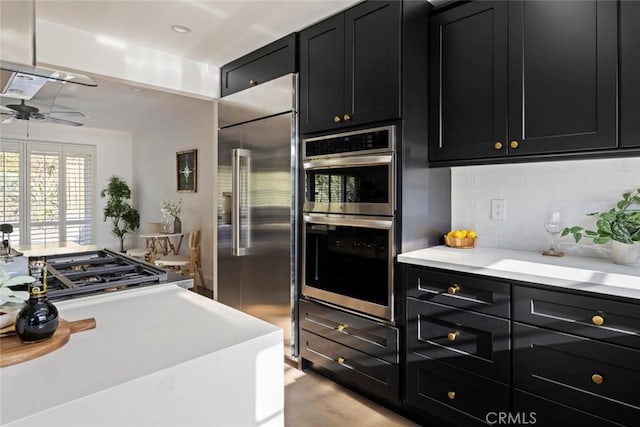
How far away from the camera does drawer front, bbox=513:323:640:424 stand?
1.42 m

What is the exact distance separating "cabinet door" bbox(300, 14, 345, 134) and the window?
6058 mm

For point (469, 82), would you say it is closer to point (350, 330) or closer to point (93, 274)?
point (350, 330)

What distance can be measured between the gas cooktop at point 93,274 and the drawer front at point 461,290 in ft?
4.16

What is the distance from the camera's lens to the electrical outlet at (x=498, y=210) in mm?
2330

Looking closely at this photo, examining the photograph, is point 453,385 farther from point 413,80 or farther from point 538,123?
point 413,80

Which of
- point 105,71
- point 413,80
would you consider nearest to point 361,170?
point 413,80

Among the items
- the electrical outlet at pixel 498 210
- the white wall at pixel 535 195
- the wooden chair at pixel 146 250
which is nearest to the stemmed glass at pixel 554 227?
the white wall at pixel 535 195

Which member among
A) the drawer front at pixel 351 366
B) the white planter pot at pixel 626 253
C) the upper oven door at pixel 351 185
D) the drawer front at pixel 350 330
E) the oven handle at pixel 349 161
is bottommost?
the drawer front at pixel 351 366

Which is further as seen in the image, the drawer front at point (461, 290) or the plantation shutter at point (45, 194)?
the plantation shutter at point (45, 194)

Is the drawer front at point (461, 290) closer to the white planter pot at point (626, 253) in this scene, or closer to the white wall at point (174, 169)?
the white planter pot at point (626, 253)

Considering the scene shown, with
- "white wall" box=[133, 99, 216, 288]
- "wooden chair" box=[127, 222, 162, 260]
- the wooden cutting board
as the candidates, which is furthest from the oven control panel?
"wooden chair" box=[127, 222, 162, 260]

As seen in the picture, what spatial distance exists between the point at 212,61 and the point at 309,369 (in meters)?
2.67

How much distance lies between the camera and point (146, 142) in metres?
6.95

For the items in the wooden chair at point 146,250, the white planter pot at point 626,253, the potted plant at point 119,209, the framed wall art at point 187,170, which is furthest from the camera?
the potted plant at point 119,209
